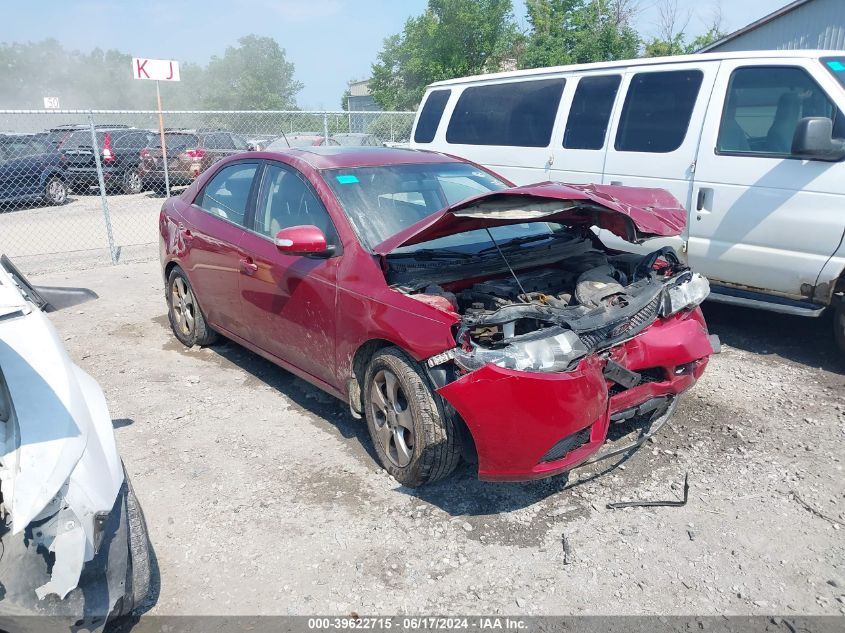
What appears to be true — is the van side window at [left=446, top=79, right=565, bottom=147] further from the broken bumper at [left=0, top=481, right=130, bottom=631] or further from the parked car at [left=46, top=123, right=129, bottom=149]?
the parked car at [left=46, top=123, right=129, bottom=149]

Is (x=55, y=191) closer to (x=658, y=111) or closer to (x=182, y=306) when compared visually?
(x=182, y=306)

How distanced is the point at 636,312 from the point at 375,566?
1755 mm

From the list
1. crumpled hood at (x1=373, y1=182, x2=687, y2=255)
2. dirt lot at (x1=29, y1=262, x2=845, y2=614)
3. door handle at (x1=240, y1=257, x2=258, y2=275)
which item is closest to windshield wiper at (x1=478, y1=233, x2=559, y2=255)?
crumpled hood at (x1=373, y1=182, x2=687, y2=255)

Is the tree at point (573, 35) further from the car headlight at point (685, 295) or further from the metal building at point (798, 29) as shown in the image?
the car headlight at point (685, 295)

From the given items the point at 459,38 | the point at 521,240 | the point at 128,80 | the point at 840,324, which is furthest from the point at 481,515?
the point at 128,80

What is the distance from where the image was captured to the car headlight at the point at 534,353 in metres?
3.00

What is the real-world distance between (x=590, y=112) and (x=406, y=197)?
3.00 meters

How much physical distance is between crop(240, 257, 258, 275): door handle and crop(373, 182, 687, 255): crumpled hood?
122cm

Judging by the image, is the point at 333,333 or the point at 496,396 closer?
the point at 496,396

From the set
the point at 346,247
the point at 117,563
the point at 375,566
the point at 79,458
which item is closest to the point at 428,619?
the point at 375,566

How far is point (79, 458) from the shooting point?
2.12 metres

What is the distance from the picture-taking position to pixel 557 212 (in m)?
3.44

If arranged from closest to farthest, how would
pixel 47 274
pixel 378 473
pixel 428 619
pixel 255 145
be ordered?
pixel 428 619
pixel 378 473
pixel 47 274
pixel 255 145

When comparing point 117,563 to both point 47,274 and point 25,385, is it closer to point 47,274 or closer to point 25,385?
point 25,385
